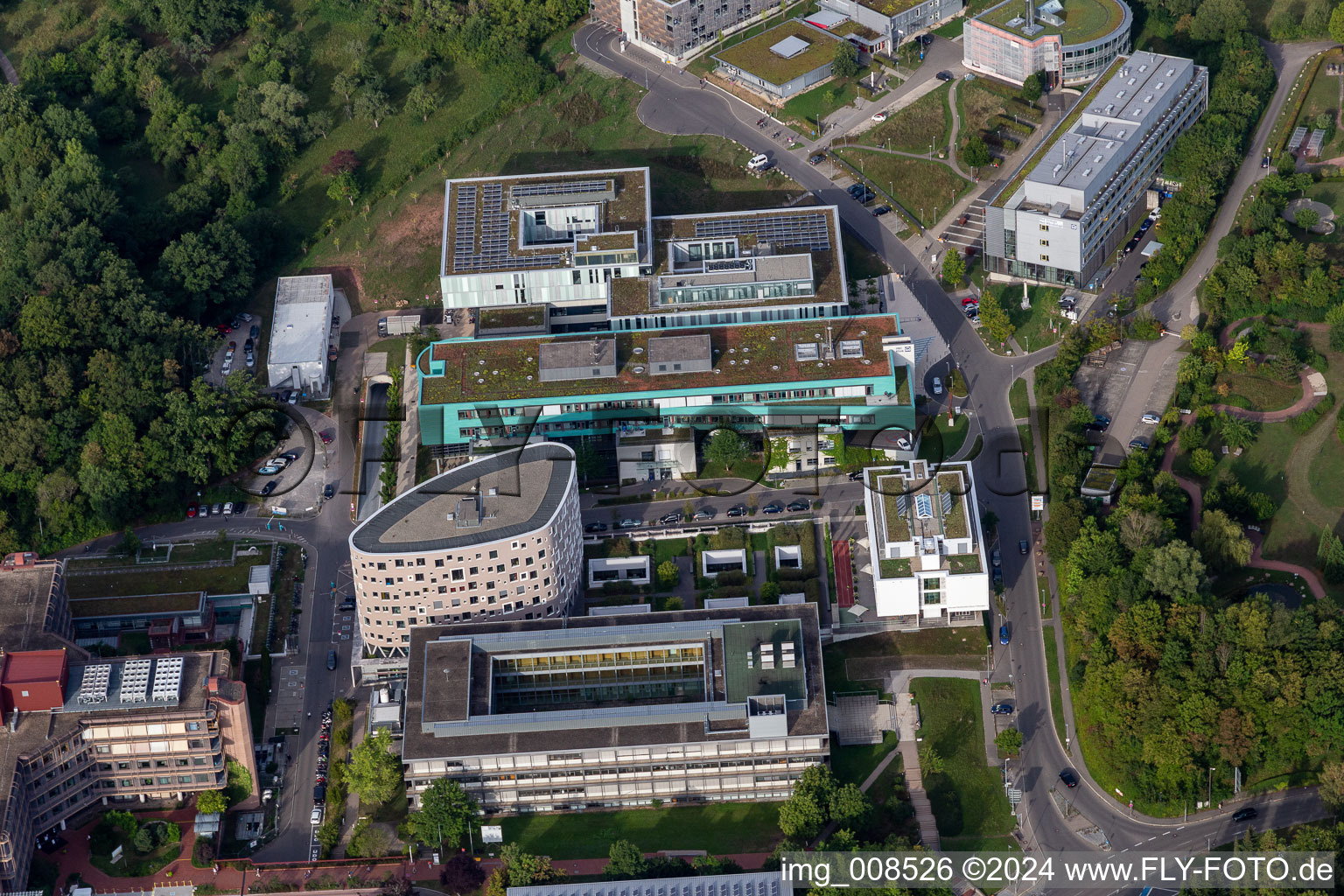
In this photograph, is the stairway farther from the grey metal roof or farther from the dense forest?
the dense forest

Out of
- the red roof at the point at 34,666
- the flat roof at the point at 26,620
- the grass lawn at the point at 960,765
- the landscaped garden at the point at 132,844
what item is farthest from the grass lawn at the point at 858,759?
the flat roof at the point at 26,620

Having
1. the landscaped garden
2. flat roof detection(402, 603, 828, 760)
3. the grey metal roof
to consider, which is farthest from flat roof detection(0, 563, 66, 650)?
the grey metal roof

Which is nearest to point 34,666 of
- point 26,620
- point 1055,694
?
point 26,620

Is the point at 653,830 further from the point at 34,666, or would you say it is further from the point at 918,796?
the point at 34,666

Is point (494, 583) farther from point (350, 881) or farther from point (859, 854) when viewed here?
point (859, 854)

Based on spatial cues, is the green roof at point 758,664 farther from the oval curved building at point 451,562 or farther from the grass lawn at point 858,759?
the oval curved building at point 451,562

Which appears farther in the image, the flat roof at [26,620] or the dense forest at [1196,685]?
the flat roof at [26,620]

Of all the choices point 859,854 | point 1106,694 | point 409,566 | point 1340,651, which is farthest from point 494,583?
point 1340,651
